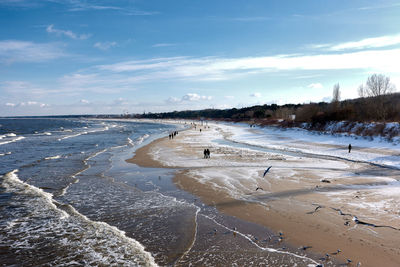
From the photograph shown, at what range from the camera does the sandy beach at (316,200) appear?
27.3 feet

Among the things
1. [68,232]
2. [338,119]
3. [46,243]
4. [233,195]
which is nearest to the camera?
[46,243]

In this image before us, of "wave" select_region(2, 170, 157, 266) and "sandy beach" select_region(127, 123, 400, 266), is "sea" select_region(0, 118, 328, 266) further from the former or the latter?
"sandy beach" select_region(127, 123, 400, 266)


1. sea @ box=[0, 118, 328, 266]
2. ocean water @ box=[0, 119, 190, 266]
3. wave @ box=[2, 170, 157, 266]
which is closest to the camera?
sea @ box=[0, 118, 328, 266]

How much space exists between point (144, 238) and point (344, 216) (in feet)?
26.4

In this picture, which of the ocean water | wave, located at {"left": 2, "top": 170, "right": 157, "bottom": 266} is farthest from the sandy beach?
wave, located at {"left": 2, "top": 170, "right": 157, "bottom": 266}

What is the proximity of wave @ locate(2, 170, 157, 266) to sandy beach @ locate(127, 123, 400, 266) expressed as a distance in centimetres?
459

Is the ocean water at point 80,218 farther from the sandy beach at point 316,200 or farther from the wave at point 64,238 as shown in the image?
the sandy beach at point 316,200

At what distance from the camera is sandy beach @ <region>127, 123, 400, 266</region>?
8328 millimetres

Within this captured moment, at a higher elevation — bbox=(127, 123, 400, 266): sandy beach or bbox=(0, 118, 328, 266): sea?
bbox=(127, 123, 400, 266): sandy beach

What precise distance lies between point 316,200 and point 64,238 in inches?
444

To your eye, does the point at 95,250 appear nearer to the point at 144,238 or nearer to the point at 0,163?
the point at 144,238

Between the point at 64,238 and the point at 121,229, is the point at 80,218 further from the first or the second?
the point at 121,229

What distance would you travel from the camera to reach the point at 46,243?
9133 millimetres

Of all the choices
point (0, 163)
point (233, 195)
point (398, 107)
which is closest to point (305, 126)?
point (398, 107)
